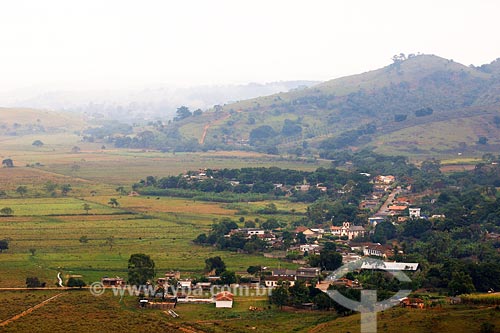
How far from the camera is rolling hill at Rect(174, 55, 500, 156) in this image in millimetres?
111562

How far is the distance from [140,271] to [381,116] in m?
104

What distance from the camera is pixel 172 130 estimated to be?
13175cm

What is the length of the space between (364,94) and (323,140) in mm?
31163

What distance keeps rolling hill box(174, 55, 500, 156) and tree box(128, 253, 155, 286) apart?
69.6m

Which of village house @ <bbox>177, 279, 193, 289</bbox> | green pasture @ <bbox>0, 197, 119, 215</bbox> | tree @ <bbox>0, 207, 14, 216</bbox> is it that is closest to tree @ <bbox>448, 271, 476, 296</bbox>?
village house @ <bbox>177, 279, 193, 289</bbox>

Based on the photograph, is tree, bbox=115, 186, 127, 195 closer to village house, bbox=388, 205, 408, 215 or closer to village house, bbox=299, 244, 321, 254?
village house, bbox=388, 205, 408, 215

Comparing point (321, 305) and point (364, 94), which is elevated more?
point (364, 94)

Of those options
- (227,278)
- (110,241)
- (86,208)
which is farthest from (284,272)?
(86,208)

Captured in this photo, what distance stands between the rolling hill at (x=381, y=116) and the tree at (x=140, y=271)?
69592 millimetres

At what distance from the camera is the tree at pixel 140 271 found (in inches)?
1549

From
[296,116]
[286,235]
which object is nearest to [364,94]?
[296,116]

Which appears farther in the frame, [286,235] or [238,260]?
[286,235]

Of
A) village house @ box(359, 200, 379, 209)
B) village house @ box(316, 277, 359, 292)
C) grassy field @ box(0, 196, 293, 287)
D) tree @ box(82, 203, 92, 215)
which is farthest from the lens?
village house @ box(359, 200, 379, 209)

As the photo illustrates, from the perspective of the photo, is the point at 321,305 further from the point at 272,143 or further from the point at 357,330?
the point at 272,143
